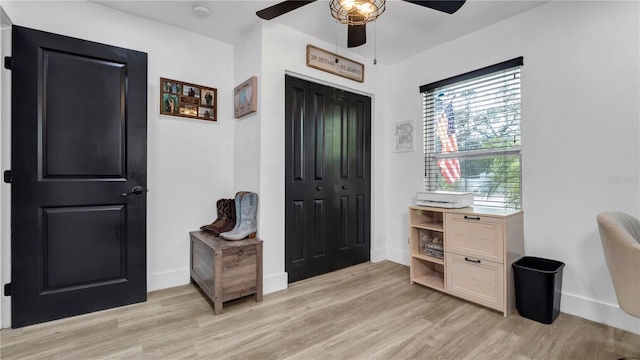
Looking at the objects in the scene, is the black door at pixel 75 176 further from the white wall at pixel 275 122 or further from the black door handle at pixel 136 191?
the white wall at pixel 275 122

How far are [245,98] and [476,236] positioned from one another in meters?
2.34

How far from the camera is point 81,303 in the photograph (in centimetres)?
204

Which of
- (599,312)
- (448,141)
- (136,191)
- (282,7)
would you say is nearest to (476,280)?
(599,312)

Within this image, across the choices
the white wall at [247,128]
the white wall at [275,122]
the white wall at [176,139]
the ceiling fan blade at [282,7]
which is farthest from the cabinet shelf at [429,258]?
the ceiling fan blade at [282,7]

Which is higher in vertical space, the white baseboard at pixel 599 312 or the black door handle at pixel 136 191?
the black door handle at pixel 136 191

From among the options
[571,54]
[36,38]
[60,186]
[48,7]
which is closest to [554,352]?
[571,54]

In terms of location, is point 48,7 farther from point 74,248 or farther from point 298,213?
point 298,213

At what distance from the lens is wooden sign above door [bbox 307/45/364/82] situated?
2.75 m

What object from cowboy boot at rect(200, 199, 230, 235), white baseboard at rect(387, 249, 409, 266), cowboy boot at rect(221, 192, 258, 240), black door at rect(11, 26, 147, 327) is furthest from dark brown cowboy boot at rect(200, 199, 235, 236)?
white baseboard at rect(387, 249, 409, 266)

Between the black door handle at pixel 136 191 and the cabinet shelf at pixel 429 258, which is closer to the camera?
the black door handle at pixel 136 191

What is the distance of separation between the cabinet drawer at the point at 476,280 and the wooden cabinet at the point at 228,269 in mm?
1640

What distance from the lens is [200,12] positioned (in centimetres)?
231

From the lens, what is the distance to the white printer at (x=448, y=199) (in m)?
2.40

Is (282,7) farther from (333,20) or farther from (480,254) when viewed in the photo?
(480,254)
